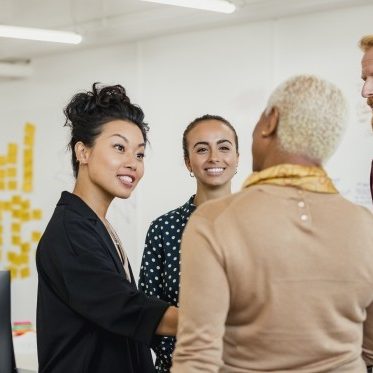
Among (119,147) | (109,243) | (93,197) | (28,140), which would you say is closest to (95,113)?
(119,147)

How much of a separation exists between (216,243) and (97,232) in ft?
1.97

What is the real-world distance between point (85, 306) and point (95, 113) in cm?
61

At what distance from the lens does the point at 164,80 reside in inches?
201

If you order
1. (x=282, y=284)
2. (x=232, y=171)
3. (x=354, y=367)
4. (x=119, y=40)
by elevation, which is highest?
(x=119, y=40)

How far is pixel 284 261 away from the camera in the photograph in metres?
1.17

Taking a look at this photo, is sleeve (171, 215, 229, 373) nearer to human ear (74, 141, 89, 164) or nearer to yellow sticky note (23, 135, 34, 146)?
human ear (74, 141, 89, 164)

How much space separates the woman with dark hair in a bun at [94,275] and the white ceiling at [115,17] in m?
2.77

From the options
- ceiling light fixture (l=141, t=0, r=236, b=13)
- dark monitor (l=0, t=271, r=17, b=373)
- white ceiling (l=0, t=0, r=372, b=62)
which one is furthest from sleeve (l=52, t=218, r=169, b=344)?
white ceiling (l=0, t=0, r=372, b=62)

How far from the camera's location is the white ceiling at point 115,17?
4324 mm

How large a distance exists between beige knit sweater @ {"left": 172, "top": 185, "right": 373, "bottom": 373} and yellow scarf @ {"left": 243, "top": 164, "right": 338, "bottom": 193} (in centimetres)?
2

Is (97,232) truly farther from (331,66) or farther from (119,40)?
(119,40)

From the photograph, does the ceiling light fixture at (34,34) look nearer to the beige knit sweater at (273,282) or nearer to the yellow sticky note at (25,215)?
the yellow sticky note at (25,215)

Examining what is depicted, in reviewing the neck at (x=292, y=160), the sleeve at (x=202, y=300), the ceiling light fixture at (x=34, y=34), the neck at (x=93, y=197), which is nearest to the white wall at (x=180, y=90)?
the ceiling light fixture at (x=34, y=34)

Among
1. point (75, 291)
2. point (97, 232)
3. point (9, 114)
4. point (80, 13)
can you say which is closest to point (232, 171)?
point (97, 232)
